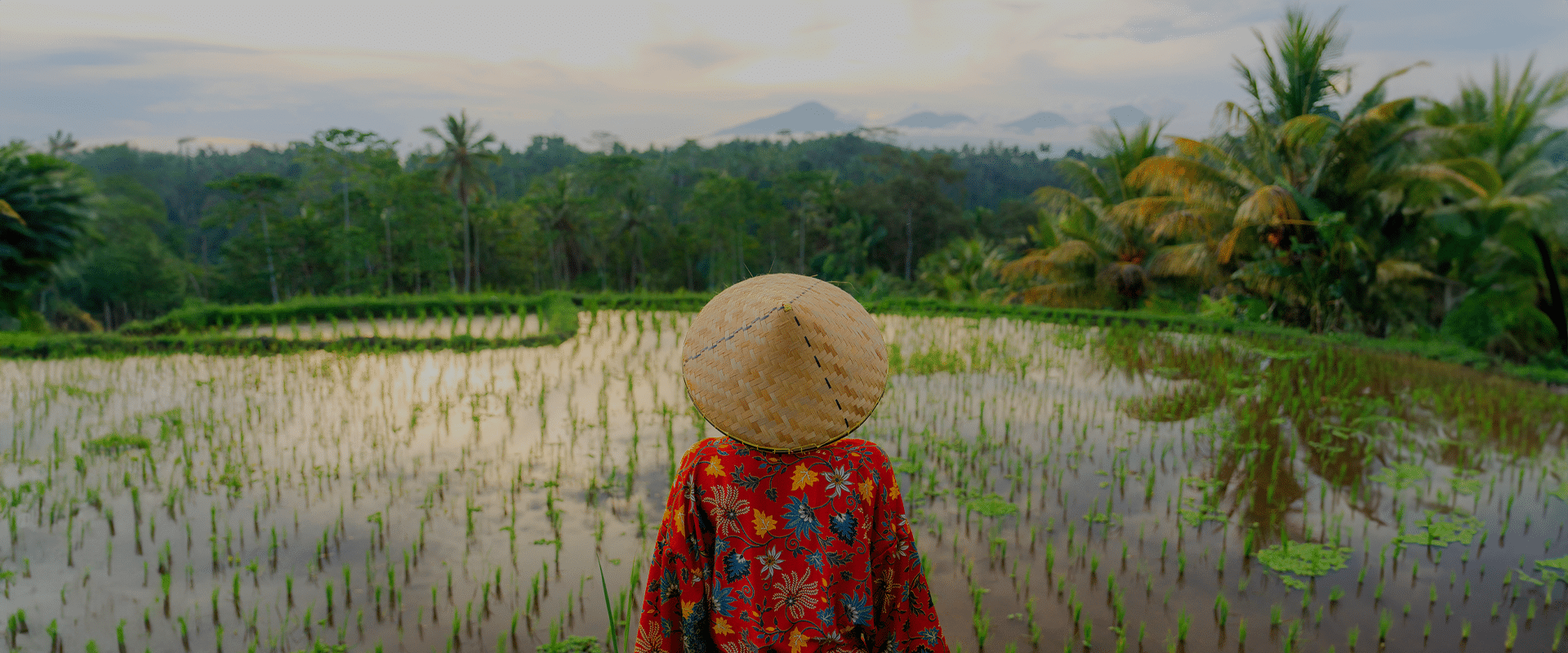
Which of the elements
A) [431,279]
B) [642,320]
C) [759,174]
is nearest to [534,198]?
[431,279]

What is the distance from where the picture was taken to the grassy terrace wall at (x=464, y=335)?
7.61 metres

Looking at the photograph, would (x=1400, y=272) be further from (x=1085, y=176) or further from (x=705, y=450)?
(x=705, y=450)

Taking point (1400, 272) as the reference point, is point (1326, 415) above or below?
below

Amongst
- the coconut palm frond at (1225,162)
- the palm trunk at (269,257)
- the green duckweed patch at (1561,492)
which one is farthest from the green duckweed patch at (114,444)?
the palm trunk at (269,257)

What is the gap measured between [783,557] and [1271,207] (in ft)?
30.0

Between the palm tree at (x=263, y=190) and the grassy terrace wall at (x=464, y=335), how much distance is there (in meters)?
16.6

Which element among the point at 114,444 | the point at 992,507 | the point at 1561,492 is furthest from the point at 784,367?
the point at 114,444

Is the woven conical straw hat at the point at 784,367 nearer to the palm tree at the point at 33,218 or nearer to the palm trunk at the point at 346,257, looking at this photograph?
the palm tree at the point at 33,218

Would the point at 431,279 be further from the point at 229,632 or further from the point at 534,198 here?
the point at 229,632

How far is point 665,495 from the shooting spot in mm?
4031

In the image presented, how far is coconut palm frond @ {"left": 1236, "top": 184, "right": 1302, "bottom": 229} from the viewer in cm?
851

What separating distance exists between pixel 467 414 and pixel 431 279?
78.3 feet

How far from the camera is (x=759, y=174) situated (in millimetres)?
44656

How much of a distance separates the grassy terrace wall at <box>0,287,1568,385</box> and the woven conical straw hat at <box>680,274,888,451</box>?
7.14 m
